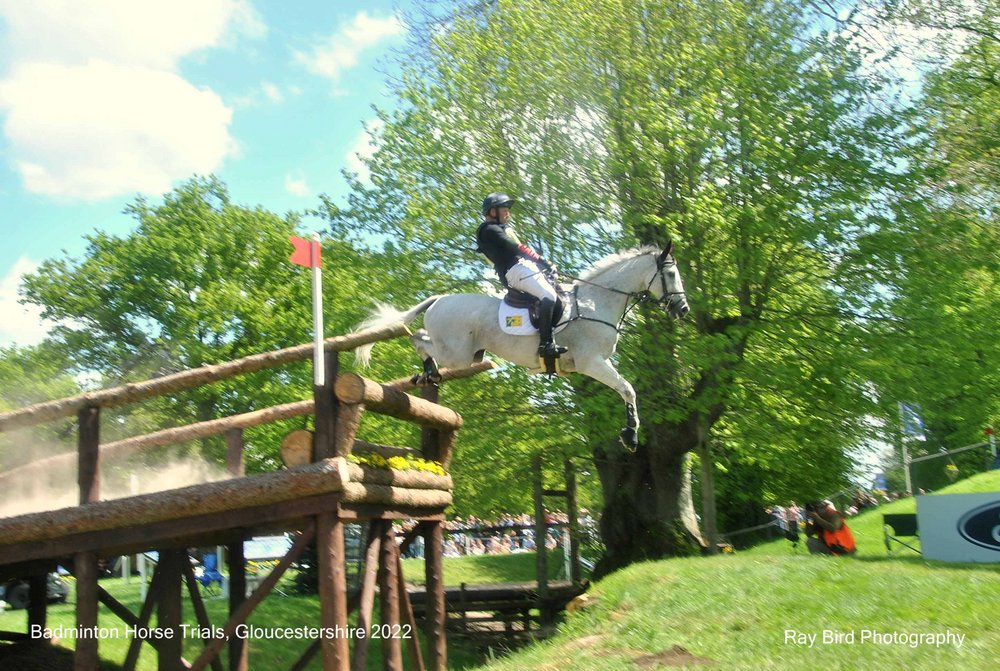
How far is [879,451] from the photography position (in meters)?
20.3

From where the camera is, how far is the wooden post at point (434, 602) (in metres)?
9.70

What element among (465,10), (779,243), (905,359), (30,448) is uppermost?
(465,10)

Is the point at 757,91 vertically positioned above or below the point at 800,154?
above

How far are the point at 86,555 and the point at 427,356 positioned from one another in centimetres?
323

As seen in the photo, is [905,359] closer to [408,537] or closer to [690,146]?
[690,146]

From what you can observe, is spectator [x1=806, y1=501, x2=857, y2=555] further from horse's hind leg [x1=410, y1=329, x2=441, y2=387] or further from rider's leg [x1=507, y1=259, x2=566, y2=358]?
rider's leg [x1=507, y1=259, x2=566, y2=358]

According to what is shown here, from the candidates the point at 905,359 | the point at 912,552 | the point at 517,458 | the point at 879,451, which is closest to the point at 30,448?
the point at 517,458

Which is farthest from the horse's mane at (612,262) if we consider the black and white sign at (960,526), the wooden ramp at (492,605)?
the wooden ramp at (492,605)

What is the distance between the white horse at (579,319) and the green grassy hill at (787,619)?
2707 mm

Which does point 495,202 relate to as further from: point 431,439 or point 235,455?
point 235,455

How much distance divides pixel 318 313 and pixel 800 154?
11499 millimetres

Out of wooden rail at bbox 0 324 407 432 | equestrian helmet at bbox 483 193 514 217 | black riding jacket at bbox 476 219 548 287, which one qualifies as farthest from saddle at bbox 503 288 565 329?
wooden rail at bbox 0 324 407 432

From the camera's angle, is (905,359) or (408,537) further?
(905,359)

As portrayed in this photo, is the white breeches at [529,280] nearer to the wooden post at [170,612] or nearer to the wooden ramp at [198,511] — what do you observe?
the wooden ramp at [198,511]
